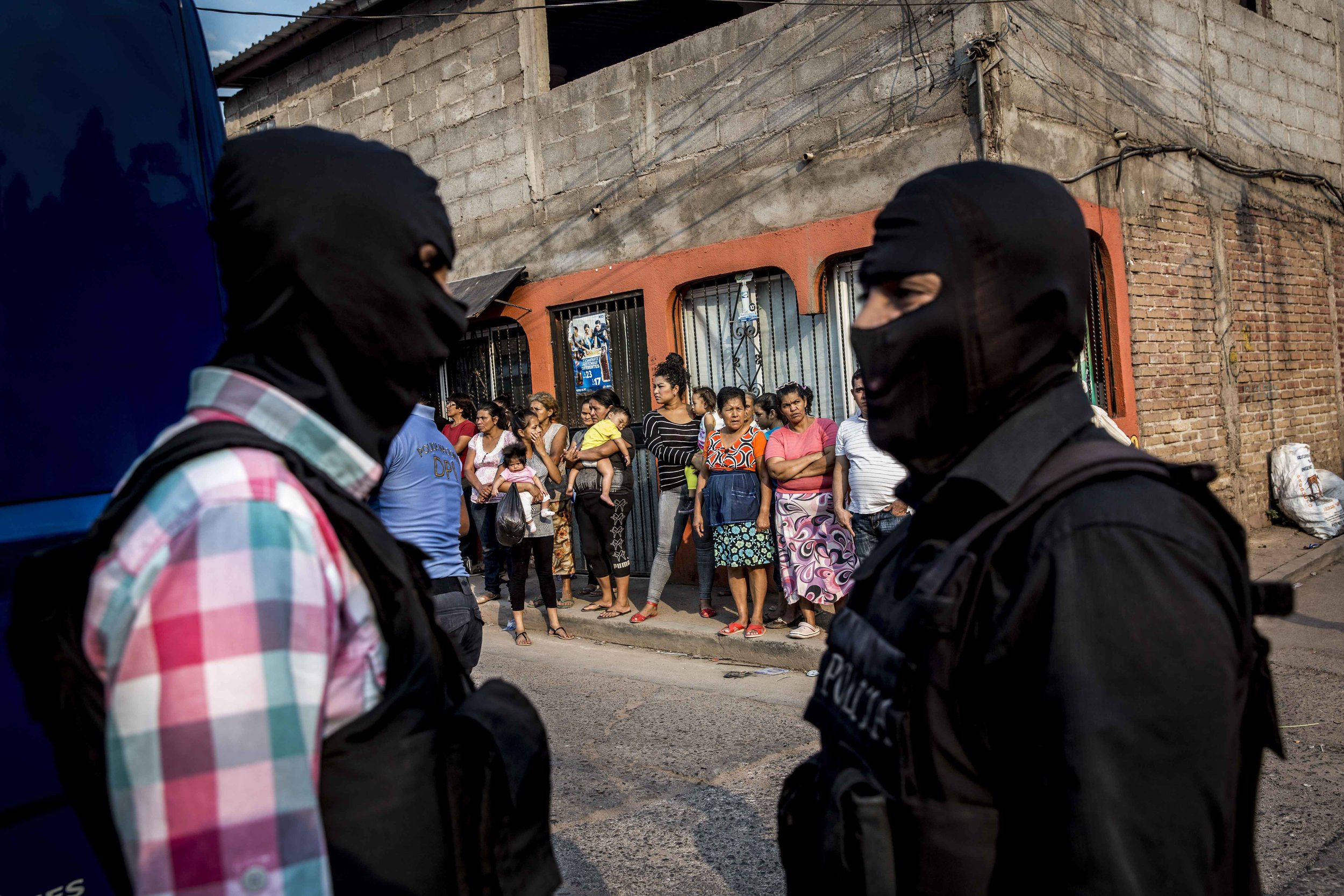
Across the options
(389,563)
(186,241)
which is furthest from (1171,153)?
(389,563)

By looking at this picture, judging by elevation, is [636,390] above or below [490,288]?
below

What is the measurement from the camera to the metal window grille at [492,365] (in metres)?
10.8

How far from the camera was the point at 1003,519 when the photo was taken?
1260 mm

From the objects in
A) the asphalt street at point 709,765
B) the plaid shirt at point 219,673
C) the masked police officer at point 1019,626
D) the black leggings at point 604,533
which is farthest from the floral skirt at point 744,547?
the plaid shirt at point 219,673

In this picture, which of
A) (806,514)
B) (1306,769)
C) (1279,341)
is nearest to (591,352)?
(806,514)

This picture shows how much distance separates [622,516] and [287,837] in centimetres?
723

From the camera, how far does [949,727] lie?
1257mm

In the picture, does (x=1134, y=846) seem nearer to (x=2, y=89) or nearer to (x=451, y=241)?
(x=451, y=241)

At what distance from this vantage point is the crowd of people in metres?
6.86

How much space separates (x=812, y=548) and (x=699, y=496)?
3.95 feet

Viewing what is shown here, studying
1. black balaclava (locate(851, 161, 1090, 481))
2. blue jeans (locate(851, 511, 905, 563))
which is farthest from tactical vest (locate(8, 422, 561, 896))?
blue jeans (locate(851, 511, 905, 563))

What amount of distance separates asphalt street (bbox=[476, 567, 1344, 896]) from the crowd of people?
0.80 meters

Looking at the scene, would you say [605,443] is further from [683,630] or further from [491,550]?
[683,630]

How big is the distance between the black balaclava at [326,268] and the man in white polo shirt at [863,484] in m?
5.12
